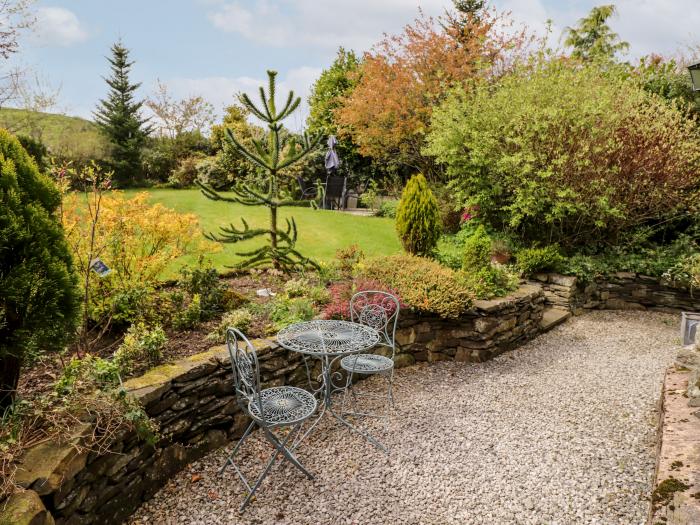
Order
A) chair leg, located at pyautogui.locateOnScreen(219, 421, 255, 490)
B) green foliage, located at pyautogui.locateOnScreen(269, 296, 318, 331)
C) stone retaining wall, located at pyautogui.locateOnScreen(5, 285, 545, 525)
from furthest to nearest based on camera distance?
green foliage, located at pyautogui.locateOnScreen(269, 296, 318, 331), chair leg, located at pyautogui.locateOnScreen(219, 421, 255, 490), stone retaining wall, located at pyautogui.locateOnScreen(5, 285, 545, 525)

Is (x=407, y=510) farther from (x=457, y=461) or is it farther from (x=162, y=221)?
(x=162, y=221)

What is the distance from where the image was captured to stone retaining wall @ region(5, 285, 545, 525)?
2305 mm

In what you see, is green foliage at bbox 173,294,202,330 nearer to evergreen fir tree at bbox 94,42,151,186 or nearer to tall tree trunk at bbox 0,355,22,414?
tall tree trunk at bbox 0,355,22,414

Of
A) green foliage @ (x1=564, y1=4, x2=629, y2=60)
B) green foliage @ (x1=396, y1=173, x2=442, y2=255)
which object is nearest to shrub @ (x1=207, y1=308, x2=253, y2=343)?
green foliage @ (x1=396, y1=173, x2=442, y2=255)

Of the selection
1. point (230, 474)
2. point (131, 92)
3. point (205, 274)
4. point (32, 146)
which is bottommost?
point (230, 474)

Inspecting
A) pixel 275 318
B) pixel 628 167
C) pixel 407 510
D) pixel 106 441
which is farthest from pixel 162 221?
pixel 628 167

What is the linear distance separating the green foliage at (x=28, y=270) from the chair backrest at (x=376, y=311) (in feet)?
8.44

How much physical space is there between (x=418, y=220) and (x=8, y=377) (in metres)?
6.18

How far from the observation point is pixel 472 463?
354 centimetres

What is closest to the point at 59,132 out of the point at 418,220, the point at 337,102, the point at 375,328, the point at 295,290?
the point at 337,102

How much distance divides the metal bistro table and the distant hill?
1422 cm

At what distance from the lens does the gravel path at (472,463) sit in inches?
117

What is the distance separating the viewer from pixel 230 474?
11.0 feet

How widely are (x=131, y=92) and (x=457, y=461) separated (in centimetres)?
2219
